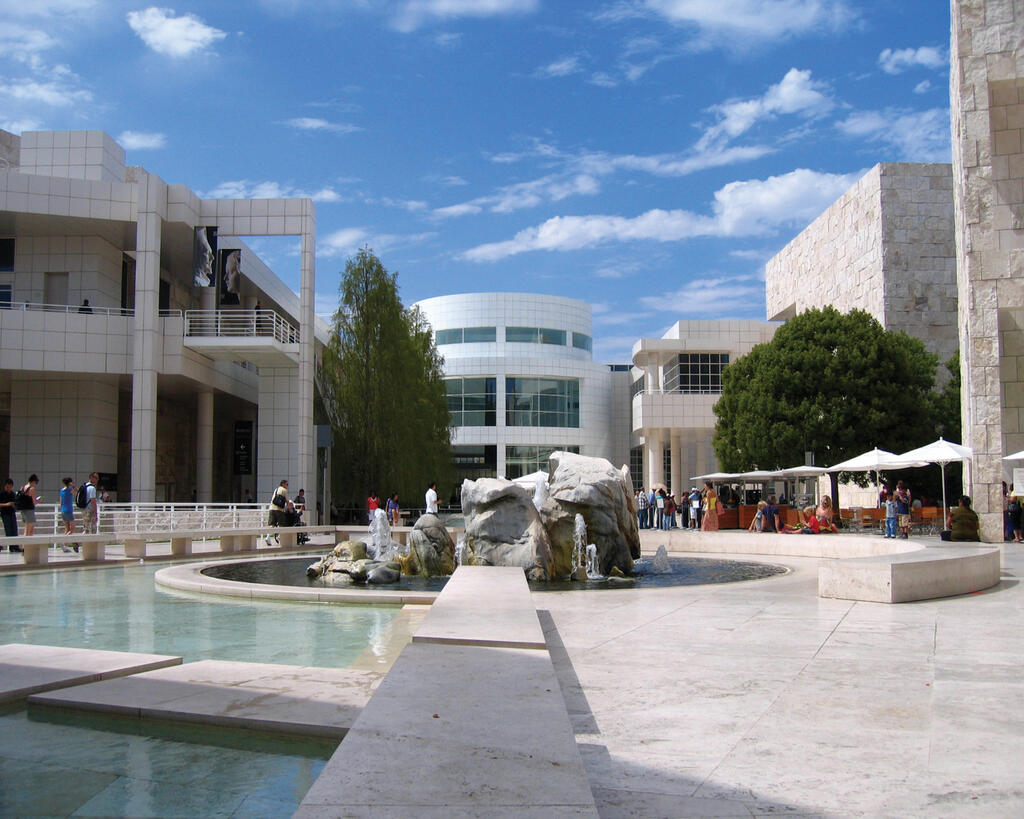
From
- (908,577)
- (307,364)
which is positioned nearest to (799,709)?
(908,577)

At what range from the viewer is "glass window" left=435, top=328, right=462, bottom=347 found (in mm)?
64625

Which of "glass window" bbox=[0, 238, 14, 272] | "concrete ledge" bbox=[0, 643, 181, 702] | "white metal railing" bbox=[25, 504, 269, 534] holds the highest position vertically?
"glass window" bbox=[0, 238, 14, 272]

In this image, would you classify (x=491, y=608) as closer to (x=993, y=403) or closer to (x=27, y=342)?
(x=993, y=403)

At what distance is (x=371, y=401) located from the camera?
121ft

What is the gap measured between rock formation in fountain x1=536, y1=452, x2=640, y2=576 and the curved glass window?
157 feet

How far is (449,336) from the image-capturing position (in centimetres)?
6500

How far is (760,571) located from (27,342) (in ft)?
84.7

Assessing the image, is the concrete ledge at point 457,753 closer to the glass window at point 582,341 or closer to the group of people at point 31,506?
the group of people at point 31,506

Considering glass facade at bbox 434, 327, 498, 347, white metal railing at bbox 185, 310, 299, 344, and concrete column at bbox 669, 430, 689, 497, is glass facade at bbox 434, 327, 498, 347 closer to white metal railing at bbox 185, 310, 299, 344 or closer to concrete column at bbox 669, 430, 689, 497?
concrete column at bbox 669, 430, 689, 497

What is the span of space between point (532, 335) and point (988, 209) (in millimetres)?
42560

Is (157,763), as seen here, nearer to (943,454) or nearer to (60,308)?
(943,454)

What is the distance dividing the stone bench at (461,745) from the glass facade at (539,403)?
55.5 meters

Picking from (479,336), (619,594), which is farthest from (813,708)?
(479,336)

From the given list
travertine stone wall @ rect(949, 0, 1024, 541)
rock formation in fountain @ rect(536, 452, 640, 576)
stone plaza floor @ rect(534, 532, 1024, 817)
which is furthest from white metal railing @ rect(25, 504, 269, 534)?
travertine stone wall @ rect(949, 0, 1024, 541)
